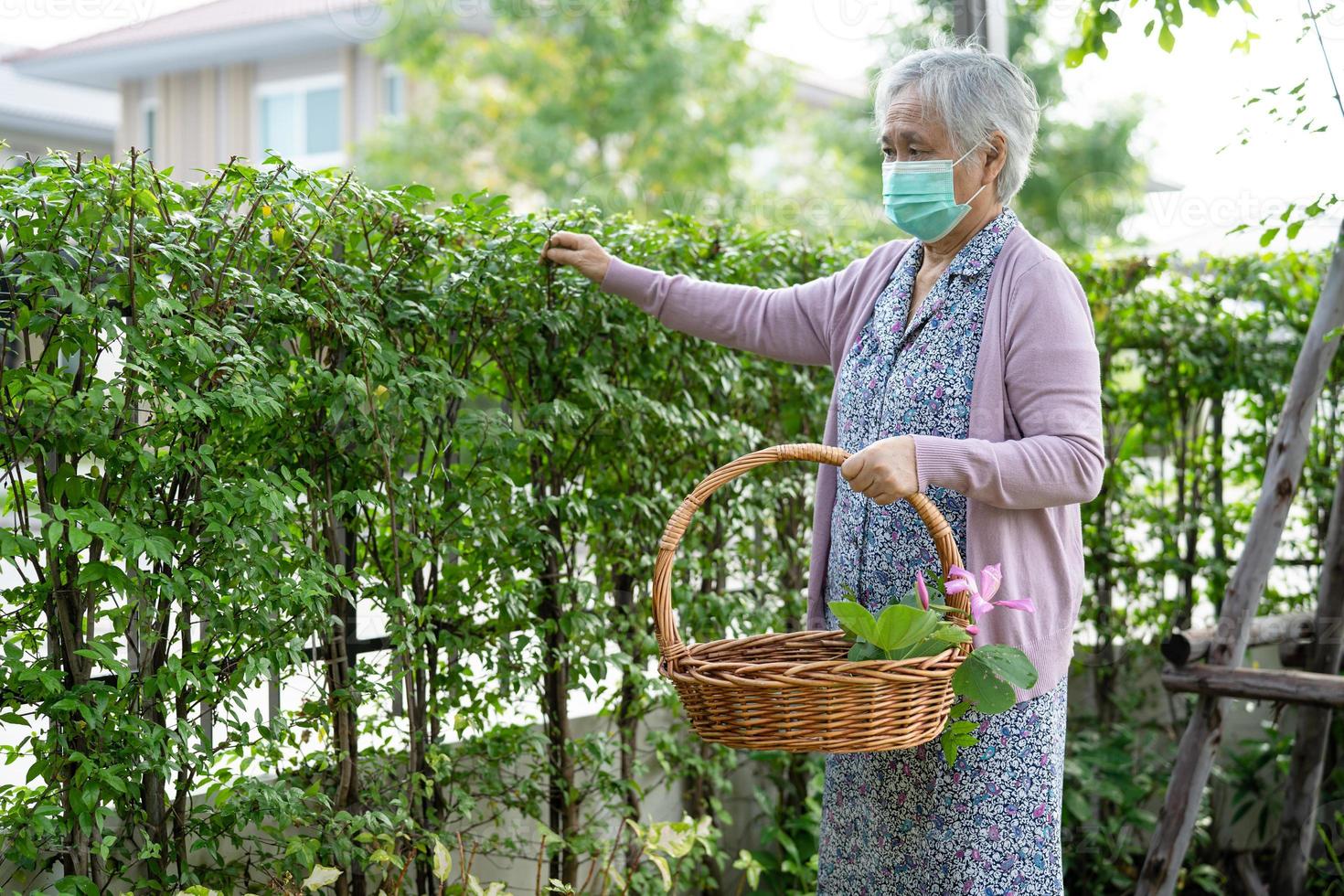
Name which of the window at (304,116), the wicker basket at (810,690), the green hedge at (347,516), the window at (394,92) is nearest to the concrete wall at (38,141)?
the window at (304,116)

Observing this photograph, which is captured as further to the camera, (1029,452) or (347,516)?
Answer: (347,516)

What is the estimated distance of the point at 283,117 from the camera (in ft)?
51.7

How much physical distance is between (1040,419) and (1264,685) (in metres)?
1.55

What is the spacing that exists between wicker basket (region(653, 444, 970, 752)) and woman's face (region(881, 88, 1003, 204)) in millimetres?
496

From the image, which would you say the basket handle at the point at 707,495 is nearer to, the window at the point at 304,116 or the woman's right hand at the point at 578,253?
the woman's right hand at the point at 578,253

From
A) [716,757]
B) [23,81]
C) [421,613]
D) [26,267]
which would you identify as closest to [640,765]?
[716,757]

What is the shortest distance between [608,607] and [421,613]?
1.61 feet

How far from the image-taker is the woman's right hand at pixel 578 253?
2160 millimetres

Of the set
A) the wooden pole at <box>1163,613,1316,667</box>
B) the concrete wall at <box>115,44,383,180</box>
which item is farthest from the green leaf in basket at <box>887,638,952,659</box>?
the concrete wall at <box>115,44,383,180</box>

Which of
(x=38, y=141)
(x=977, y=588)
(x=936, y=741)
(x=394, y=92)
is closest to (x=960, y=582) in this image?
(x=977, y=588)

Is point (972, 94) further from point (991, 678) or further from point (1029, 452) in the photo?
point (991, 678)

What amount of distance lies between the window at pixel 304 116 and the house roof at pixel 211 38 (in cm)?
48

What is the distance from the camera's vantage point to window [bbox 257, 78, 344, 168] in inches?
610

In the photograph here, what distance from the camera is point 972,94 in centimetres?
184
